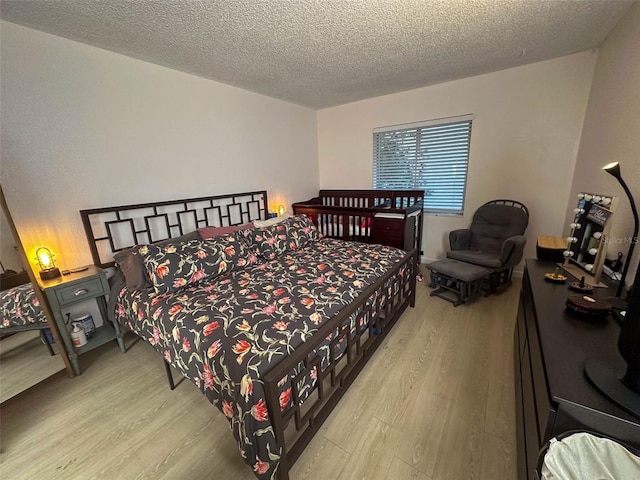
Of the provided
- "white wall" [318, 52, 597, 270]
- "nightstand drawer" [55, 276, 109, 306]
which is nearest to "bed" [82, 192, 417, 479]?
"nightstand drawer" [55, 276, 109, 306]

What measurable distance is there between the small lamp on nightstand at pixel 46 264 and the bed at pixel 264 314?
276mm

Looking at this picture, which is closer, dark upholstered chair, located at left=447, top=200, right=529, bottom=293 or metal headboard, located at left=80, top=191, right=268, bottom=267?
metal headboard, located at left=80, top=191, right=268, bottom=267

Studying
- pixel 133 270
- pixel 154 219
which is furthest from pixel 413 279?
pixel 154 219

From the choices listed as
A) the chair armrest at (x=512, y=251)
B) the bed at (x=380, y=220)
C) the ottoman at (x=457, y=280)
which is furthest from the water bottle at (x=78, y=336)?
the chair armrest at (x=512, y=251)

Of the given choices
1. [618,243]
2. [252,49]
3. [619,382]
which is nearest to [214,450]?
[619,382]

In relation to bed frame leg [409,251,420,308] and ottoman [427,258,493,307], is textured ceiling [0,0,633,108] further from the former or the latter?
ottoman [427,258,493,307]

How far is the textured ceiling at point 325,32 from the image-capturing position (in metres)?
1.57

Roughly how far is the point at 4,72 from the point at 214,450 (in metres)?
2.66

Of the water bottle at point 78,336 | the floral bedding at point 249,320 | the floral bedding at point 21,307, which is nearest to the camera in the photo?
the floral bedding at point 249,320

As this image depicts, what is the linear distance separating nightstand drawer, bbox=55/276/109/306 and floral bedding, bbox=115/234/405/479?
0.16 meters

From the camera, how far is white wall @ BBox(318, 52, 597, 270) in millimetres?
2611

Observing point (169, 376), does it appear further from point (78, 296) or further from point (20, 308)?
point (20, 308)

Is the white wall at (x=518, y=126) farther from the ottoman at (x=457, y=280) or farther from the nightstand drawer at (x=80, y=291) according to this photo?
the nightstand drawer at (x=80, y=291)

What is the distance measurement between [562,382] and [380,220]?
Result: 2479mm
